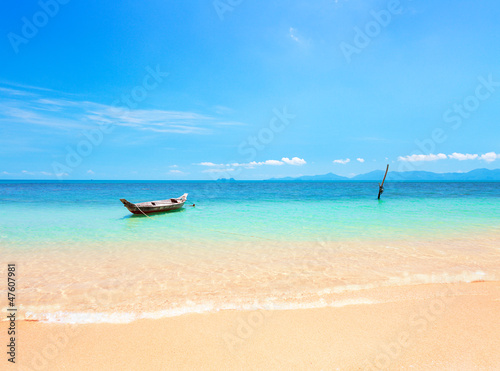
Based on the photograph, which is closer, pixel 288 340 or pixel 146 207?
pixel 288 340

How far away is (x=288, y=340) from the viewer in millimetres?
3824

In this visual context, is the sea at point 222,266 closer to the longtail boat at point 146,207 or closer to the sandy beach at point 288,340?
the sandy beach at point 288,340

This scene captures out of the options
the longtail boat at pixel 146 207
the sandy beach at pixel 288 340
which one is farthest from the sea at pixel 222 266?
the longtail boat at pixel 146 207

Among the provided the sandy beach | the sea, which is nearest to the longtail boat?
the sea

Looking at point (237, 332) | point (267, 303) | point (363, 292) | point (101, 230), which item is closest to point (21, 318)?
point (237, 332)

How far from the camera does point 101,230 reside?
1361cm

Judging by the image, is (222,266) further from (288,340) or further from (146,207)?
(146,207)

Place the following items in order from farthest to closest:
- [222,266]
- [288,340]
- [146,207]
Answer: [146,207] → [222,266] → [288,340]

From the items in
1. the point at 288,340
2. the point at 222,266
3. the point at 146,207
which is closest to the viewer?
the point at 288,340

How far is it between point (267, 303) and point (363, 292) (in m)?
2.15

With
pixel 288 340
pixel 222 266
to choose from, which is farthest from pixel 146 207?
pixel 288 340

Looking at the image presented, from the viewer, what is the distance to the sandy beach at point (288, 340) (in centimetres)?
337

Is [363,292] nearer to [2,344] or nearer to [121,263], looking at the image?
[2,344]

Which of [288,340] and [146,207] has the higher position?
[146,207]
